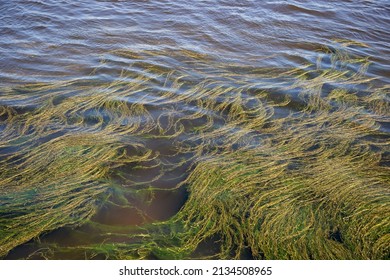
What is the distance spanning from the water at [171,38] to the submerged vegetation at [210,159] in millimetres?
109

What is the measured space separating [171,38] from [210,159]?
136 inches

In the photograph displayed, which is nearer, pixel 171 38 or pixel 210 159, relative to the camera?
pixel 210 159

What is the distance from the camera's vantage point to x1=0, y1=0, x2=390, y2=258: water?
A: 5406mm

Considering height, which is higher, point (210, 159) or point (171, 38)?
point (171, 38)

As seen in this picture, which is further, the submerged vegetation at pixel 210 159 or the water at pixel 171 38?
the water at pixel 171 38

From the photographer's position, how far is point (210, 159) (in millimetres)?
3820

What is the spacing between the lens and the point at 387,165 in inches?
151

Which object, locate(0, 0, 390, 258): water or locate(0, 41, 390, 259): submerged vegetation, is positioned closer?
locate(0, 41, 390, 259): submerged vegetation

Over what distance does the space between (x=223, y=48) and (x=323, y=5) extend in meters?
3.45

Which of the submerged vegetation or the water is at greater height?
the water

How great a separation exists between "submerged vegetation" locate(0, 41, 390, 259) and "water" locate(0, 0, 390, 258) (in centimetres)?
11

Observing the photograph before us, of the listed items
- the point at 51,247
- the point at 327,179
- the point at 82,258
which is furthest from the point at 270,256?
the point at 51,247

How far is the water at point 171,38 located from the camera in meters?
5.41

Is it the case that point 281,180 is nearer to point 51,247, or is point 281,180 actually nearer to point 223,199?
point 223,199
